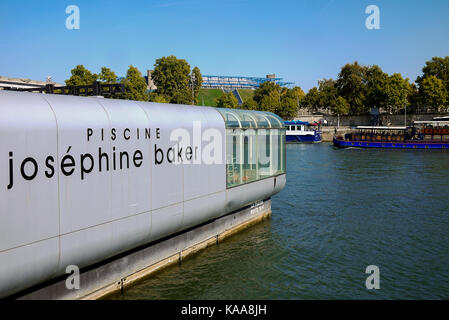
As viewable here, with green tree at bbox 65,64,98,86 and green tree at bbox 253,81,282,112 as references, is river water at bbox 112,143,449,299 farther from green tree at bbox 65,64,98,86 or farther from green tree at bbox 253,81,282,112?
green tree at bbox 253,81,282,112

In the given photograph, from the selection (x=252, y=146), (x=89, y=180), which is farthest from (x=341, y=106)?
(x=89, y=180)

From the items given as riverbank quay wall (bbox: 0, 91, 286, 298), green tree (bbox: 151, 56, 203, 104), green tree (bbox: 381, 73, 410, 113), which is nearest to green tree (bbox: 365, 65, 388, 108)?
green tree (bbox: 381, 73, 410, 113)

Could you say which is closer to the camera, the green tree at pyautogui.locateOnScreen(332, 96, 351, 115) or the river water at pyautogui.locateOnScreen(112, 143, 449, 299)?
the river water at pyautogui.locateOnScreen(112, 143, 449, 299)

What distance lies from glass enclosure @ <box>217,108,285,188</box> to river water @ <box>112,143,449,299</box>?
3.11 metres

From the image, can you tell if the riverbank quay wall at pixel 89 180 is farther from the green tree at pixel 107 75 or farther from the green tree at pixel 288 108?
the green tree at pixel 288 108

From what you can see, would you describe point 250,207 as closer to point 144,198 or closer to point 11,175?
point 144,198

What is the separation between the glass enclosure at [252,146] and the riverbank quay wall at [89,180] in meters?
1.86

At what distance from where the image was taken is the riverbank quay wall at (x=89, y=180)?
9.29m

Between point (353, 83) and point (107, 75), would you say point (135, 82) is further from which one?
point (353, 83)

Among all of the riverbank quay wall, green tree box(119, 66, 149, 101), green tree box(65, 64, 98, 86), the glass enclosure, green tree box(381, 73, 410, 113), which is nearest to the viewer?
the riverbank quay wall

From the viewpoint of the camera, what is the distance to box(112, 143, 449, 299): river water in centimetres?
1467

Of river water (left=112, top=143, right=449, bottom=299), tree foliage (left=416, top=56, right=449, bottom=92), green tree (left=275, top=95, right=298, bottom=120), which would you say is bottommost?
river water (left=112, top=143, right=449, bottom=299)

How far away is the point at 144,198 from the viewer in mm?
13367

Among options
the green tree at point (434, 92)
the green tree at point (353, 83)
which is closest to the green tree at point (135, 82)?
Result: the green tree at point (353, 83)
